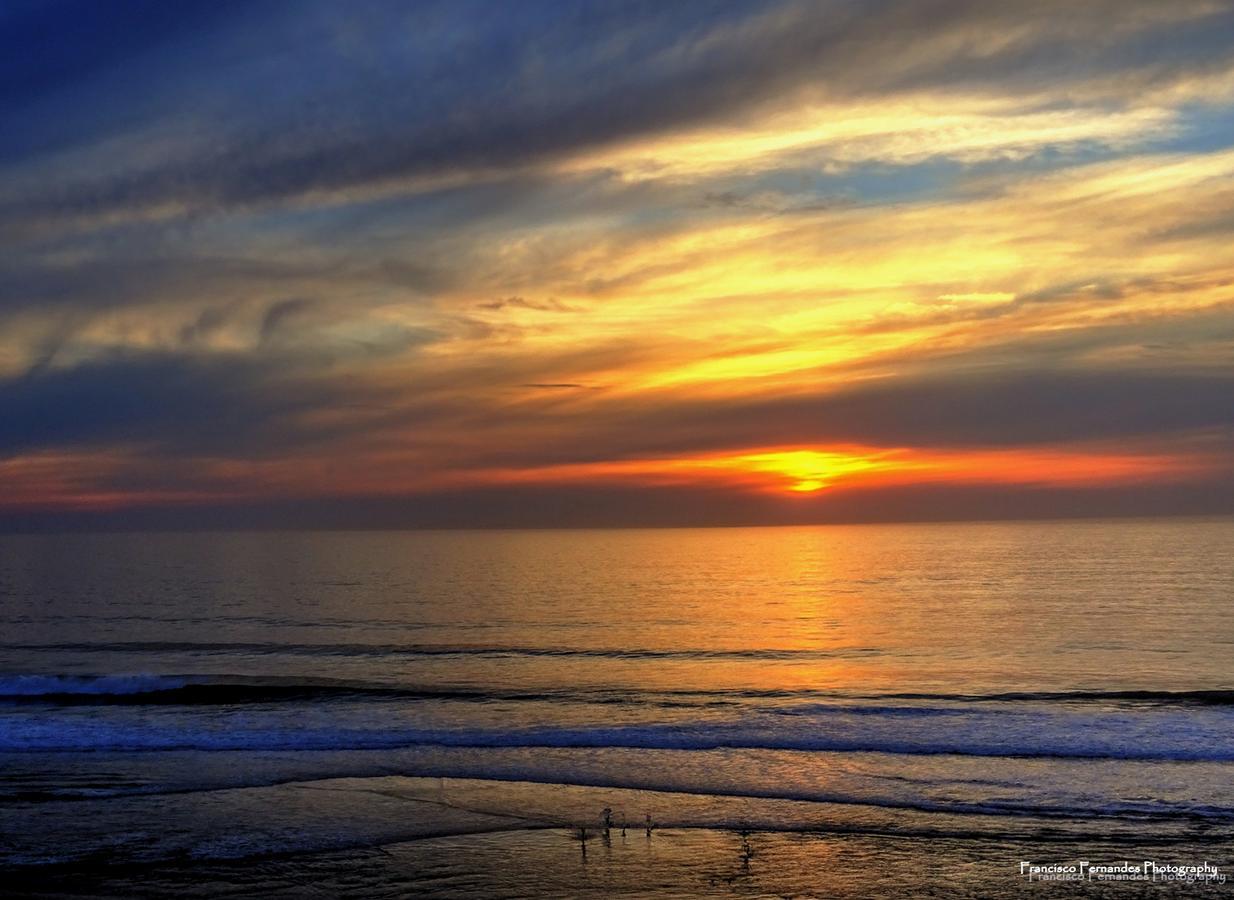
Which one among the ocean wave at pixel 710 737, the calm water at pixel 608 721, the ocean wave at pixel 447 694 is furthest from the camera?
the ocean wave at pixel 447 694

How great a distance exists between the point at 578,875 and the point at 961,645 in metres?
39.0

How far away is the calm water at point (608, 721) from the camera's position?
20219mm

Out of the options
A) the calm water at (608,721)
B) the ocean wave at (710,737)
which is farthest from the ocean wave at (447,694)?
the ocean wave at (710,737)

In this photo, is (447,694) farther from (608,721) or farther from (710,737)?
(710,737)

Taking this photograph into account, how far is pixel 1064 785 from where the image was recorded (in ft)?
75.8

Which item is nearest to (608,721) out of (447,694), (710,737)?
(710,737)

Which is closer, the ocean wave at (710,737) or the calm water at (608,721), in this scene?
the calm water at (608,721)

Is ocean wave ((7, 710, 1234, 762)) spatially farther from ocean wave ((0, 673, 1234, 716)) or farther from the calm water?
ocean wave ((0, 673, 1234, 716))

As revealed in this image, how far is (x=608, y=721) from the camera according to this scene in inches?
1257

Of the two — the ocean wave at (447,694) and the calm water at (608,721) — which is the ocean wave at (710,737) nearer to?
the calm water at (608,721)

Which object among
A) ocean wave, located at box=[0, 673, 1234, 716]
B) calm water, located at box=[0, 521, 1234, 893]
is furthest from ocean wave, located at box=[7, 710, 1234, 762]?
ocean wave, located at box=[0, 673, 1234, 716]

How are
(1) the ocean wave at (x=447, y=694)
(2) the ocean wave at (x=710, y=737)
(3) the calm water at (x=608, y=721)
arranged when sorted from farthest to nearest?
(1) the ocean wave at (x=447, y=694) → (2) the ocean wave at (x=710, y=737) → (3) the calm water at (x=608, y=721)

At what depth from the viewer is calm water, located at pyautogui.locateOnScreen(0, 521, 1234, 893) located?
20219 millimetres

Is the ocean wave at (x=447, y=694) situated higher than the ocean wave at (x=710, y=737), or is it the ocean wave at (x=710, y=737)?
the ocean wave at (x=447, y=694)
